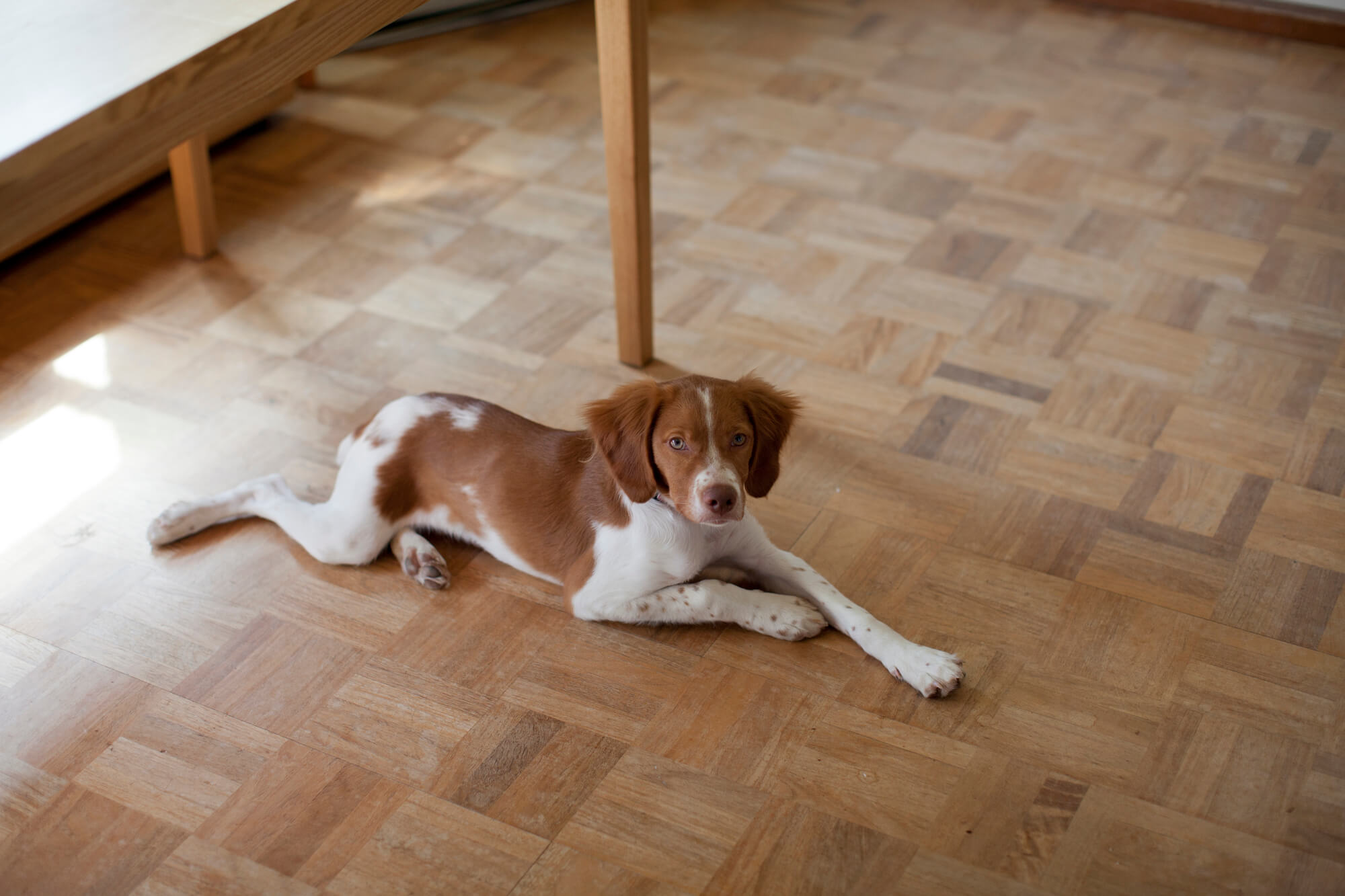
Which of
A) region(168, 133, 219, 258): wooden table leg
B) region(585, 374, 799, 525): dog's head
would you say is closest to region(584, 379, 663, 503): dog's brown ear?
region(585, 374, 799, 525): dog's head

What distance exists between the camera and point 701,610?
1848mm

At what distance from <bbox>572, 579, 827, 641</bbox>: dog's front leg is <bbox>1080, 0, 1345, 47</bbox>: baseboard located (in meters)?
2.86

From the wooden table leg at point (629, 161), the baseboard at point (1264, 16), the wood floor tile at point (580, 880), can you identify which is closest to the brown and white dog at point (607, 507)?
the wood floor tile at point (580, 880)

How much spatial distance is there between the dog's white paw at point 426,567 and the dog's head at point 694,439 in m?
0.38

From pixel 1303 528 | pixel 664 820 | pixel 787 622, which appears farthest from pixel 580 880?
pixel 1303 528

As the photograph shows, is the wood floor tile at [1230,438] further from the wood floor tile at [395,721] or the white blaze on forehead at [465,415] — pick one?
the wood floor tile at [395,721]

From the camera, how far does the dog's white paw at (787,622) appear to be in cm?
185

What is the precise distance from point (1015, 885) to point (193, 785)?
1.03 m

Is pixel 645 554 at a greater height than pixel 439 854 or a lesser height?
greater

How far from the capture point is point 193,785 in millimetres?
1676

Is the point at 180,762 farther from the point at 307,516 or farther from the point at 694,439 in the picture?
the point at 694,439

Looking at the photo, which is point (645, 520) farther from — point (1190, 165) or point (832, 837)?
point (1190, 165)

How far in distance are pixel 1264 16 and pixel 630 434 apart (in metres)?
2.97

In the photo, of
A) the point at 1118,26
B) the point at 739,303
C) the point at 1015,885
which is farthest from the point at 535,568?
the point at 1118,26
